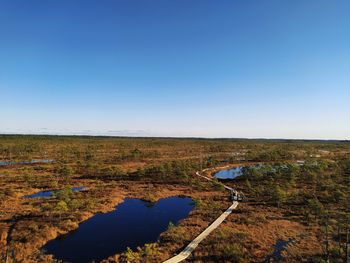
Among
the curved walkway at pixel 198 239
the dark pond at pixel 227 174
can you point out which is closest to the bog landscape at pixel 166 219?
the curved walkway at pixel 198 239

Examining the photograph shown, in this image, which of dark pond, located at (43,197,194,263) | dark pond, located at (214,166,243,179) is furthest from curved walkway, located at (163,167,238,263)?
dark pond, located at (214,166,243,179)

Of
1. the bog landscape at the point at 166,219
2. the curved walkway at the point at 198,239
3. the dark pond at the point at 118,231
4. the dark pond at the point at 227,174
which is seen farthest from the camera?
the dark pond at the point at 227,174

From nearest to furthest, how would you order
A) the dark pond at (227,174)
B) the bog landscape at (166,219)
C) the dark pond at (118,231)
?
the bog landscape at (166,219) < the dark pond at (118,231) < the dark pond at (227,174)

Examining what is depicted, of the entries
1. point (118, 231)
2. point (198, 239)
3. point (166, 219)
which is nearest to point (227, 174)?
point (166, 219)

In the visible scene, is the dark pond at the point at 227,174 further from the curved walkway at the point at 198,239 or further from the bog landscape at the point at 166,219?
the curved walkway at the point at 198,239

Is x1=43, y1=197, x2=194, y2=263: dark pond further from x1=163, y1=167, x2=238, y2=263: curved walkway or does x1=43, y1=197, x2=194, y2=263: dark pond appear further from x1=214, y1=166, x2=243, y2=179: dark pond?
x1=214, y1=166, x2=243, y2=179: dark pond

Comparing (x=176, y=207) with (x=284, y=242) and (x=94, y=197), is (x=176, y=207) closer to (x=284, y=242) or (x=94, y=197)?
(x=94, y=197)

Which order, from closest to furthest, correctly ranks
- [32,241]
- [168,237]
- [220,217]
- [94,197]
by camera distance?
[32,241] → [168,237] → [220,217] → [94,197]

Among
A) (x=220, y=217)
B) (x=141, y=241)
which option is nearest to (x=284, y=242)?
(x=220, y=217)
